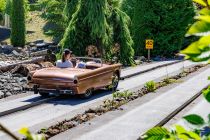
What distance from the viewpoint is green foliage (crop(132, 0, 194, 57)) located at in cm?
4194

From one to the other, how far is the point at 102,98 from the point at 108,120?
4.98m

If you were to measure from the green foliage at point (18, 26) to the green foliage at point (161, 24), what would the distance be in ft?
35.2

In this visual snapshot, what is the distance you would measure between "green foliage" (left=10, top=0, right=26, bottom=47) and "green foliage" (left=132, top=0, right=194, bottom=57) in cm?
1074

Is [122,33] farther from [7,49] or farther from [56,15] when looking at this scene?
[56,15]

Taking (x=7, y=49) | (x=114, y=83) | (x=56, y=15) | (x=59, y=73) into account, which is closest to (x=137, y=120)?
(x=59, y=73)

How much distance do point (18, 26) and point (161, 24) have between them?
13.5 meters

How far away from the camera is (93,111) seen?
A: 14297 millimetres

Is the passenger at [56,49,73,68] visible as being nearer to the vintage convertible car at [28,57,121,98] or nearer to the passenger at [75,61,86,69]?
the passenger at [75,61,86,69]

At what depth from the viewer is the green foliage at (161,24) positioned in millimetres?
41938

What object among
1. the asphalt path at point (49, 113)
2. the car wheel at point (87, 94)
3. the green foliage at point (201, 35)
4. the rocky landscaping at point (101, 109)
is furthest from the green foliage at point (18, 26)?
the green foliage at point (201, 35)

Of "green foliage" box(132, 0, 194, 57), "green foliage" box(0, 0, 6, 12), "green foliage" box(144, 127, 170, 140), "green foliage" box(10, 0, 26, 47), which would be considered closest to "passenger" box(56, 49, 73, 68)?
"green foliage" box(144, 127, 170, 140)

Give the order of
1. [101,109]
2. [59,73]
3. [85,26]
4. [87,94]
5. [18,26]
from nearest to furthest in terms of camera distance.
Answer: [101,109] → [59,73] → [87,94] → [85,26] → [18,26]

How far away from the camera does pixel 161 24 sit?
138ft

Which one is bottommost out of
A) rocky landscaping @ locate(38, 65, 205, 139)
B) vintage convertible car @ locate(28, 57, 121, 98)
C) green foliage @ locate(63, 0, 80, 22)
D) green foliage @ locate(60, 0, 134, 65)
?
rocky landscaping @ locate(38, 65, 205, 139)
